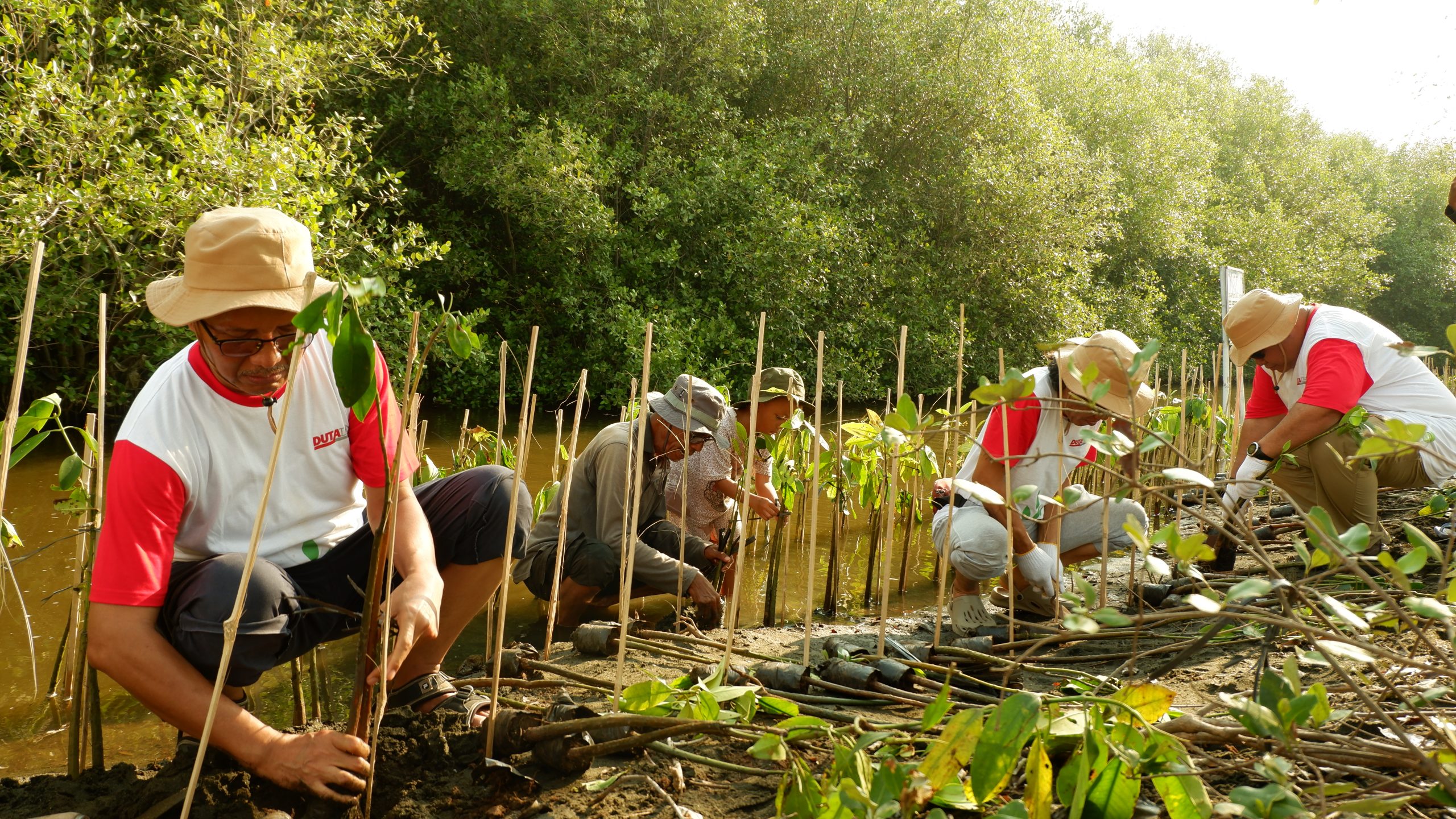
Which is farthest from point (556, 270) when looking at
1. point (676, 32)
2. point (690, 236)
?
point (676, 32)

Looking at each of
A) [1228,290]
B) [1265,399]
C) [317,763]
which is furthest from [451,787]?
[1228,290]

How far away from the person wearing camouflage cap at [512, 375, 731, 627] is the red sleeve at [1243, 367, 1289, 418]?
2.42 m

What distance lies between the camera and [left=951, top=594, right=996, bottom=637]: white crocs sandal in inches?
135

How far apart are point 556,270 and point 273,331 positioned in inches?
390

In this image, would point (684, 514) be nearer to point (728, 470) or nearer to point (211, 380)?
point (728, 470)

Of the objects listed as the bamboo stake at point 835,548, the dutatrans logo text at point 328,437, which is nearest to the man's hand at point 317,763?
the dutatrans logo text at point 328,437

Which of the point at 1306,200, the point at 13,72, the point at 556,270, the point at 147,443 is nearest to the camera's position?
the point at 147,443

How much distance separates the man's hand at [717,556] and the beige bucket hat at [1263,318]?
2.23 metres

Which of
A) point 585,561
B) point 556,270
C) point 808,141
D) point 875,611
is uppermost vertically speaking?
point 808,141

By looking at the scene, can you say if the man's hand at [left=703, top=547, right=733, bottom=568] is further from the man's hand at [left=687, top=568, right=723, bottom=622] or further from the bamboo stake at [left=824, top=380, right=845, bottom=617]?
the bamboo stake at [left=824, top=380, right=845, bottom=617]

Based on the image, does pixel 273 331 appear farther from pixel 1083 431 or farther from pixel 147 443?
pixel 1083 431

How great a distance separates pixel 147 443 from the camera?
1731 mm

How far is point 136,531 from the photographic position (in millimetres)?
1674

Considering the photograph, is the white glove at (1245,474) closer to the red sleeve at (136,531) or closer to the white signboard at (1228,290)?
the white signboard at (1228,290)
